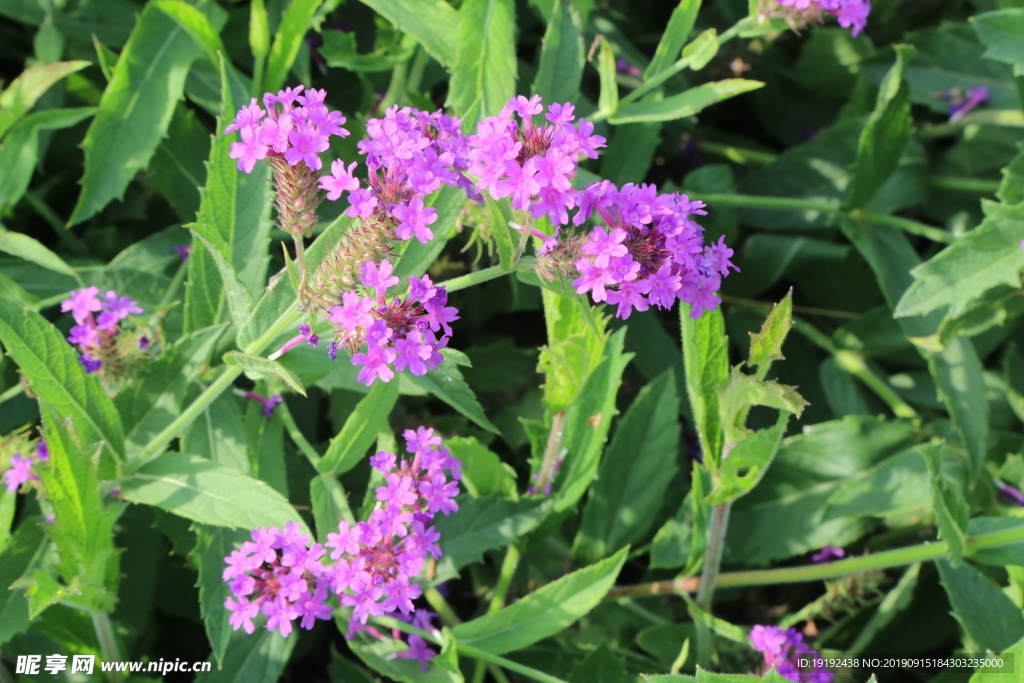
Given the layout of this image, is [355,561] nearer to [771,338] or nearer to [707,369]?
[707,369]

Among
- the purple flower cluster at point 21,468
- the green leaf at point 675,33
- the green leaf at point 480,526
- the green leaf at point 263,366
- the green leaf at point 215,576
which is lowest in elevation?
the green leaf at point 215,576

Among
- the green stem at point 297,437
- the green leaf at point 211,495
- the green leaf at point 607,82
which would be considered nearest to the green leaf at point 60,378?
the green leaf at point 211,495

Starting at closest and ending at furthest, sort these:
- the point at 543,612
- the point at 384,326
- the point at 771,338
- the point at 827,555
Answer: the point at 384,326 < the point at 771,338 < the point at 543,612 < the point at 827,555

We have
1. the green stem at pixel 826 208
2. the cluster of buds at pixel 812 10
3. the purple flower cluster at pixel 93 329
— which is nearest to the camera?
the purple flower cluster at pixel 93 329

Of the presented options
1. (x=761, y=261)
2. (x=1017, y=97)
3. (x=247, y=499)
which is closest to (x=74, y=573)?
(x=247, y=499)

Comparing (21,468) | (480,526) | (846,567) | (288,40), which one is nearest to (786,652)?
(846,567)

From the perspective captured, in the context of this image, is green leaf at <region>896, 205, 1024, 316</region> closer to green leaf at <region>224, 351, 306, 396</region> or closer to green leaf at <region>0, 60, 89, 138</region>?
green leaf at <region>224, 351, 306, 396</region>

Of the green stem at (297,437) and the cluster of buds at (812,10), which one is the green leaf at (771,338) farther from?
the green stem at (297,437)
